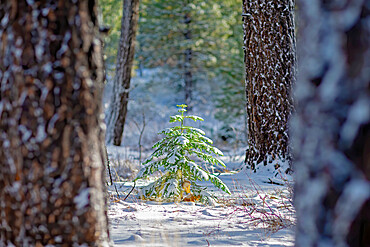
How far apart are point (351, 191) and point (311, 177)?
0.12 m

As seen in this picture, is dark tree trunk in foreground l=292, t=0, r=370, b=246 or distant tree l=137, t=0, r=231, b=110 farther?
distant tree l=137, t=0, r=231, b=110

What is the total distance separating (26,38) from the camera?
55.8 inches

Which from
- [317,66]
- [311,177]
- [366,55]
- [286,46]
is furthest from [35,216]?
[286,46]

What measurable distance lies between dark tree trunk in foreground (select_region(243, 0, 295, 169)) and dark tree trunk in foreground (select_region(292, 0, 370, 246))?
4076 mm

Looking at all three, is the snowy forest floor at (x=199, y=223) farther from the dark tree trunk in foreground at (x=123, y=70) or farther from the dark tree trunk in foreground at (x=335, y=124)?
the dark tree trunk in foreground at (x=123, y=70)

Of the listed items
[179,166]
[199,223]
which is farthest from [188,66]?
[199,223]

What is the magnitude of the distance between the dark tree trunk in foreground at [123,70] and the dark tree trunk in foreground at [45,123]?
26.8ft

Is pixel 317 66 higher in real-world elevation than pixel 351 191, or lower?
higher

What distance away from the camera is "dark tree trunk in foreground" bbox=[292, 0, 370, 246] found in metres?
1.03

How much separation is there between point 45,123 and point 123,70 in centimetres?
848

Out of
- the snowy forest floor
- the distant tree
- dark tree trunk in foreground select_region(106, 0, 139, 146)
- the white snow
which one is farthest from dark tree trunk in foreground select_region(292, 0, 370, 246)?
the distant tree

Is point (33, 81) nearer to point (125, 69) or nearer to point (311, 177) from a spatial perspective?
point (311, 177)

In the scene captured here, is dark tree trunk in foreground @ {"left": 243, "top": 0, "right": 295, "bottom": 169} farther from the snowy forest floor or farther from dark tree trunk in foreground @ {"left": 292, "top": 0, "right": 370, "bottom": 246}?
dark tree trunk in foreground @ {"left": 292, "top": 0, "right": 370, "bottom": 246}

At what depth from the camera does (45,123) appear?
55.3 inches
